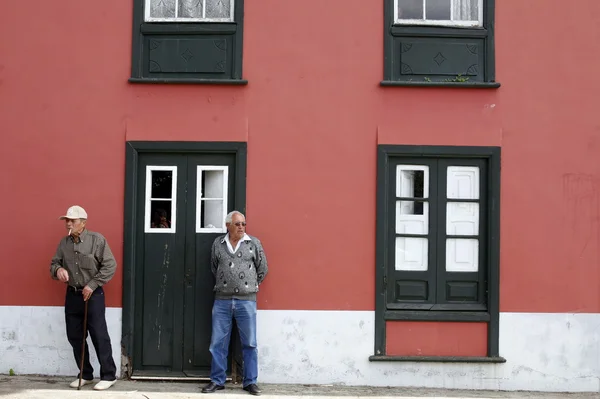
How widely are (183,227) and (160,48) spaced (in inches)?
80.6

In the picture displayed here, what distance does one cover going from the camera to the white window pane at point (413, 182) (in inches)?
339

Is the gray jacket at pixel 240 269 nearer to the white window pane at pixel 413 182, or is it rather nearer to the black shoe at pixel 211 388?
the black shoe at pixel 211 388

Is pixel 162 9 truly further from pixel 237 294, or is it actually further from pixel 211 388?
pixel 211 388

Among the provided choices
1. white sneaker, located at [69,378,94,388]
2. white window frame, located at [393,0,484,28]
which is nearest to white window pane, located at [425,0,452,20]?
white window frame, located at [393,0,484,28]

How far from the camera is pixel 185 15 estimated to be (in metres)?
8.74

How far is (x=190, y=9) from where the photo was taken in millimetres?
8758

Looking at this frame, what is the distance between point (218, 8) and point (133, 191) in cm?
233

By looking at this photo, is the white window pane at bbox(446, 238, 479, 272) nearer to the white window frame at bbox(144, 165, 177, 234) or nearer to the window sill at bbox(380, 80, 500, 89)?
the window sill at bbox(380, 80, 500, 89)

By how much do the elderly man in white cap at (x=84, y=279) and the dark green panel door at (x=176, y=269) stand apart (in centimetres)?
51

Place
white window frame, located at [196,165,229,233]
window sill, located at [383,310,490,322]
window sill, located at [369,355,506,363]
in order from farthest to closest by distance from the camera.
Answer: white window frame, located at [196,165,229,233] → window sill, located at [383,310,490,322] → window sill, located at [369,355,506,363]

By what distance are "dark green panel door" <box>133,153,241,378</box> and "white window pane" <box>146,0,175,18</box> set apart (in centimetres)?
162

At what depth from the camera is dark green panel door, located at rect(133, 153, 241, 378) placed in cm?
851

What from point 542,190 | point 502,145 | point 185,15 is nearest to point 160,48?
point 185,15

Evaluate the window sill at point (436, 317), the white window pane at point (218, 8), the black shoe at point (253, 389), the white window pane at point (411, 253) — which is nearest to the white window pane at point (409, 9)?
the white window pane at point (218, 8)
